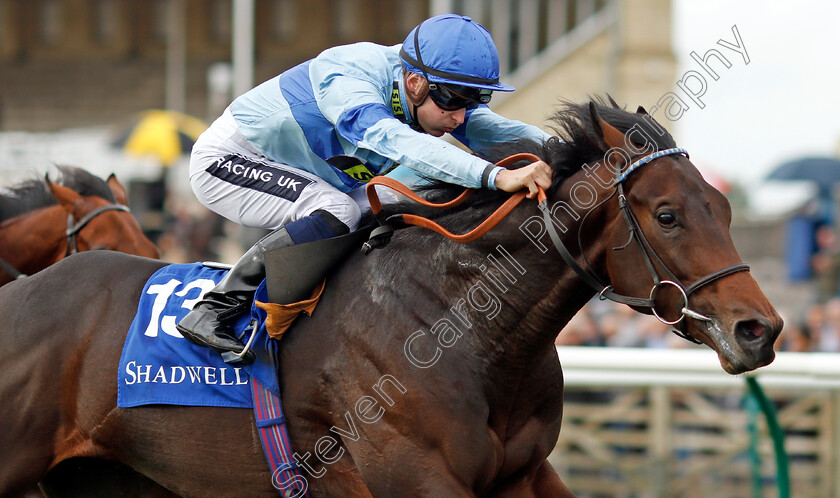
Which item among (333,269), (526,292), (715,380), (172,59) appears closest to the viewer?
(526,292)

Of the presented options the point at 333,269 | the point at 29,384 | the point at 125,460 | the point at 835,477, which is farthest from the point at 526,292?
the point at 835,477

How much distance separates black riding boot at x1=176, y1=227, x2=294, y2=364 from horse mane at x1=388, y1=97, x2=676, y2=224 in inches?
21.6

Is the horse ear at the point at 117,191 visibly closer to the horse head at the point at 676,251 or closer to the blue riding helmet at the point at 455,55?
the blue riding helmet at the point at 455,55

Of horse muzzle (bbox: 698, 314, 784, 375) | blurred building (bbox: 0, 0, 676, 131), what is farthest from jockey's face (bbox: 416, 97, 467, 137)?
blurred building (bbox: 0, 0, 676, 131)

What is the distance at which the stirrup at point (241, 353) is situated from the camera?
324 cm

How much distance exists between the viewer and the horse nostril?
2.59 m

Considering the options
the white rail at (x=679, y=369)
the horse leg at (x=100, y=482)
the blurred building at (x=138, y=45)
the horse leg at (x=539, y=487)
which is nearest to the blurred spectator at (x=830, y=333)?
the white rail at (x=679, y=369)

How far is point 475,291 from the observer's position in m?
3.12

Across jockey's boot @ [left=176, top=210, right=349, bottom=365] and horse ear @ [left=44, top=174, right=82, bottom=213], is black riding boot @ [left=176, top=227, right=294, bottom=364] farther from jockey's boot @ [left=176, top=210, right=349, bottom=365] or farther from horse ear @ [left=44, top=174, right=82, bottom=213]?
horse ear @ [left=44, top=174, right=82, bottom=213]

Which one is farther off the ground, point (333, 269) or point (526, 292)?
point (526, 292)

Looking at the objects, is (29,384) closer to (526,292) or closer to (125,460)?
(125,460)

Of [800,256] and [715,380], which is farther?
[800,256]

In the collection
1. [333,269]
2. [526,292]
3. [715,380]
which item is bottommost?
[715,380]

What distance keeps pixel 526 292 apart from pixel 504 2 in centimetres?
1149
